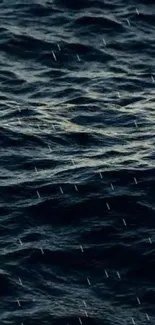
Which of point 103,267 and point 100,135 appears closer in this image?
point 103,267

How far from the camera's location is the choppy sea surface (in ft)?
49.2

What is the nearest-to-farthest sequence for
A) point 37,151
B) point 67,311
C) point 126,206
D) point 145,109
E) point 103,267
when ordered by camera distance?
point 67,311
point 103,267
point 126,206
point 37,151
point 145,109

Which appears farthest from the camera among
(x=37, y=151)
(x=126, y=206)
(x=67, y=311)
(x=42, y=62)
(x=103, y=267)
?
(x=42, y=62)

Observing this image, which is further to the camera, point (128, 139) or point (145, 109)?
point (145, 109)

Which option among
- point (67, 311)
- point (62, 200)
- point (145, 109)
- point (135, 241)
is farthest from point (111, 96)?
point (67, 311)

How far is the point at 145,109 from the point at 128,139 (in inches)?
69.5

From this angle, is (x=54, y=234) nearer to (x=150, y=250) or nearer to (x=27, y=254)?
(x=27, y=254)

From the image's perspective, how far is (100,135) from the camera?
66.7 feet

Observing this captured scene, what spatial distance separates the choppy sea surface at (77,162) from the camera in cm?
1501

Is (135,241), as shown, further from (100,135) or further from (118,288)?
(100,135)

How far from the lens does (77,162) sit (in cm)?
1917

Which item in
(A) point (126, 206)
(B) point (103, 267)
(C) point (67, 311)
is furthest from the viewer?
(A) point (126, 206)

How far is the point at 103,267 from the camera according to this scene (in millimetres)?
15641

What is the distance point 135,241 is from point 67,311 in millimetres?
2364
